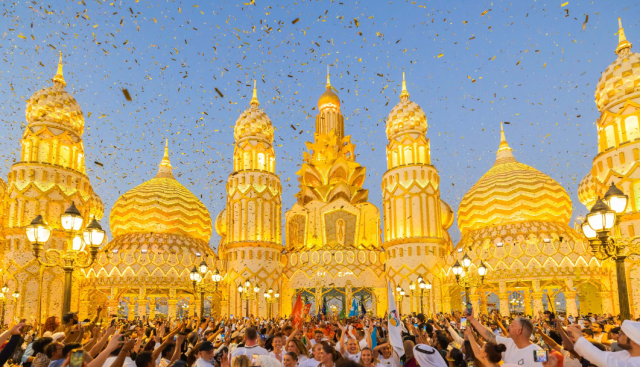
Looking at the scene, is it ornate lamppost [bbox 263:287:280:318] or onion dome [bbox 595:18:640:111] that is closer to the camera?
onion dome [bbox 595:18:640:111]

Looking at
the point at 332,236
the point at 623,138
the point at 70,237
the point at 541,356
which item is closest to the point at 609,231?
the point at 541,356

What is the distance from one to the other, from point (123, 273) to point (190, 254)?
5.07 metres

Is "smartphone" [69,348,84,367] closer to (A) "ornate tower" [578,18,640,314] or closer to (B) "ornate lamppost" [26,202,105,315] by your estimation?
(B) "ornate lamppost" [26,202,105,315]

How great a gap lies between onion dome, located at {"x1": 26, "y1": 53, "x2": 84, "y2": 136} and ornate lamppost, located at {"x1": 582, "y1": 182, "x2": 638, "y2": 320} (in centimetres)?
3532

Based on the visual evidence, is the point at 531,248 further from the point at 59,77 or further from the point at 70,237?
the point at 59,77

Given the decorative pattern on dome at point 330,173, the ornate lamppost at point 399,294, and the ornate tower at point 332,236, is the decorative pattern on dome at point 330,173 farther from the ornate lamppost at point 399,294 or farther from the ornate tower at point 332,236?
the ornate lamppost at point 399,294

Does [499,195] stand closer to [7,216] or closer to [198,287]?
[198,287]

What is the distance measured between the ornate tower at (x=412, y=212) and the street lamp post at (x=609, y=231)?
82.5 ft

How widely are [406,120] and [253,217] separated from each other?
14.3m

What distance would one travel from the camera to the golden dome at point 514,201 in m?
39.3

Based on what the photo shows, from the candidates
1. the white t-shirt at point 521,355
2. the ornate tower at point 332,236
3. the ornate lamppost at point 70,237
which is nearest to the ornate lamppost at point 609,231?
the white t-shirt at point 521,355

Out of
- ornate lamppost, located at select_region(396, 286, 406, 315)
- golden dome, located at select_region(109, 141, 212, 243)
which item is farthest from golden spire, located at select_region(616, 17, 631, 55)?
golden dome, located at select_region(109, 141, 212, 243)

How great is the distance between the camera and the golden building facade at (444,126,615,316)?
109 ft

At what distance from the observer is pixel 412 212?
37.6 metres
